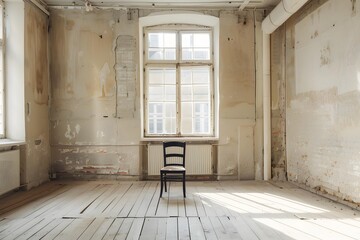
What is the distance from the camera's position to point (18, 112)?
17.3ft

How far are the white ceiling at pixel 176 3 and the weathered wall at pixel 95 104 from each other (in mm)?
171

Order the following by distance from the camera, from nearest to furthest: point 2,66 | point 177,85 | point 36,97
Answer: point 2,66 → point 36,97 → point 177,85

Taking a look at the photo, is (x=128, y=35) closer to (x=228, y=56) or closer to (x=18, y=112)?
(x=228, y=56)

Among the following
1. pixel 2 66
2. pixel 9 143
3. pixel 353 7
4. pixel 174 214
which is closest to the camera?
pixel 174 214

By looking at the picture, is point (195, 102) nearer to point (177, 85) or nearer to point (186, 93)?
point (186, 93)

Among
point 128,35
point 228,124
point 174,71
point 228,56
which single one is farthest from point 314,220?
point 128,35

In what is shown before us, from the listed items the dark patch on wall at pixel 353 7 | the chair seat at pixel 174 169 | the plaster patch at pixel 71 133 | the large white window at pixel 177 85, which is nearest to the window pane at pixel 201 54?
the large white window at pixel 177 85

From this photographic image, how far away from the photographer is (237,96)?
20.6ft

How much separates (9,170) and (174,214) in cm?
286

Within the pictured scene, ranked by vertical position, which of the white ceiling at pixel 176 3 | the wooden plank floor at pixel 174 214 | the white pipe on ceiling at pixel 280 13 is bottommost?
the wooden plank floor at pixel 174 214

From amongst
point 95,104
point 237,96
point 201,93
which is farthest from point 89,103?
point 237,96

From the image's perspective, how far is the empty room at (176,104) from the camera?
4648mm

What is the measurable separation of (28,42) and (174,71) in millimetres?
2874

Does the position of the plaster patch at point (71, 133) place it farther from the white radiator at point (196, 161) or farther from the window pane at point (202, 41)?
the window pane at point (202, 41)
